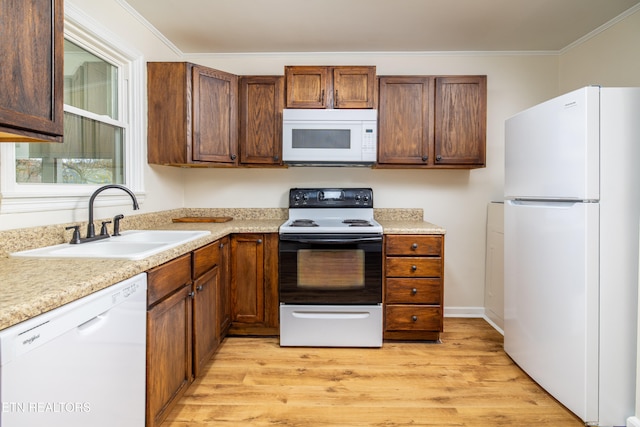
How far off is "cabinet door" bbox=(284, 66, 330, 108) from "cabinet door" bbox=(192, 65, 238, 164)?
0.45 meters

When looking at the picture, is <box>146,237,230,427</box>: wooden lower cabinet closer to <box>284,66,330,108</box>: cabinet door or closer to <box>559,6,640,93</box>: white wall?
<box>284,66,330,108</box>: cabinet door

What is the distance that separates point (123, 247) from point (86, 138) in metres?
0.74

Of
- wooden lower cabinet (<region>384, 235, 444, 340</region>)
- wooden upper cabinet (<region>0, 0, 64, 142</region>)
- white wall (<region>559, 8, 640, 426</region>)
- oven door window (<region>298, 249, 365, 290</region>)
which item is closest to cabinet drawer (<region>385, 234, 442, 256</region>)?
wooden lower cabinet (<region>384, 235, 444, 340</region>)

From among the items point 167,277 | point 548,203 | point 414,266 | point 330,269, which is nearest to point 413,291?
point 414,266

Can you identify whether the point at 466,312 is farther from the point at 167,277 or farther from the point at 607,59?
the point at 167,277

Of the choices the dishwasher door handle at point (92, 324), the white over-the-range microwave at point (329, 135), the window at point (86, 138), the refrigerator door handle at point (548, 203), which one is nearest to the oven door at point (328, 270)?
the white over-the-range microwave at point (329, 135)

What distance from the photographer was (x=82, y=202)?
6.43 feet

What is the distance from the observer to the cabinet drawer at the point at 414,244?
2631mm

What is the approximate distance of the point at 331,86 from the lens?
2.80 metres

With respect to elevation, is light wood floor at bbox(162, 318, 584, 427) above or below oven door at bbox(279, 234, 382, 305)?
below

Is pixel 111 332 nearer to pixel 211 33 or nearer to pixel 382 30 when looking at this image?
pixel 211 33

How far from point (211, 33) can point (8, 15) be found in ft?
6.38

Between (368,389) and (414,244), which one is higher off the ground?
(414,244)

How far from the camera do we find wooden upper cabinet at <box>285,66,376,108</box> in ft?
9.14
